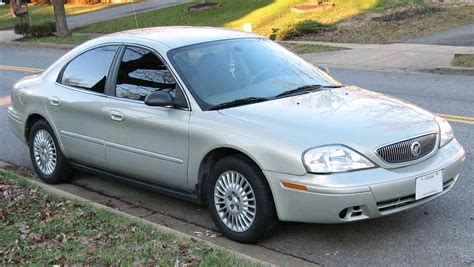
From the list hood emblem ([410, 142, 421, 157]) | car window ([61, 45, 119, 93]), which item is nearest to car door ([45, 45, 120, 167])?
car window ([61, 45, 119, 93])

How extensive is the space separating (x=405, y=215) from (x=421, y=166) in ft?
2.53

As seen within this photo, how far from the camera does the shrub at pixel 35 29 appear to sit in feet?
83.0

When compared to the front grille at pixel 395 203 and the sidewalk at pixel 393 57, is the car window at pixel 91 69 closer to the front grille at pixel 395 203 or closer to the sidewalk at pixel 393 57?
the front grille at pixel 395 203

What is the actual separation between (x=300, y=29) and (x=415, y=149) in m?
15.4

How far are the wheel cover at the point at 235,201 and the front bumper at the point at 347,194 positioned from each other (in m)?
0.25

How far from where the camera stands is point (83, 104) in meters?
5.72

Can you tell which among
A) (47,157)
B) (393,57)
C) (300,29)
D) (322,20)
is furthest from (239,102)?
(322,20)

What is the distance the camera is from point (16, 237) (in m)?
4.35

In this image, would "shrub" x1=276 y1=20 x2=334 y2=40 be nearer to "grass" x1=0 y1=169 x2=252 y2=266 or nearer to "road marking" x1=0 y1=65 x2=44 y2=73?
"road marking" x1=0 y1=65 x2=44 y2=73

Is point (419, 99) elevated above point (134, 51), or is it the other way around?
point (134, 51)

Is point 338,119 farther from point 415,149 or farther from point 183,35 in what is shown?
point 183,35

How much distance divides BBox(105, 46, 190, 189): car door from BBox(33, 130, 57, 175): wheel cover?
98 centimetres

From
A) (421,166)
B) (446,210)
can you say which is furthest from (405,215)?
(421,166)

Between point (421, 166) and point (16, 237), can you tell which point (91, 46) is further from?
point (421, 166)
